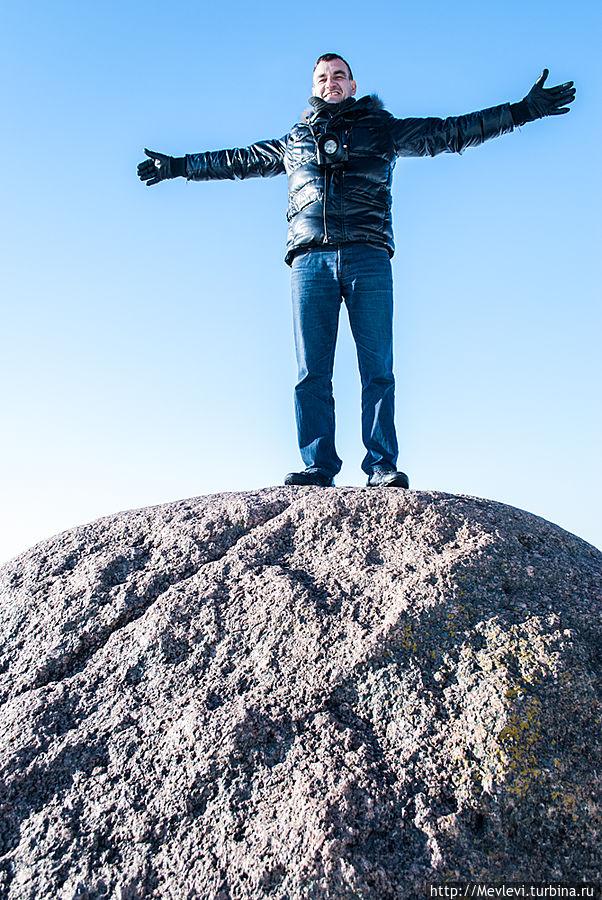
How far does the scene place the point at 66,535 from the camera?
3.58m

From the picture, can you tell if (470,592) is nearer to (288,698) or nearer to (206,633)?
(288,698)

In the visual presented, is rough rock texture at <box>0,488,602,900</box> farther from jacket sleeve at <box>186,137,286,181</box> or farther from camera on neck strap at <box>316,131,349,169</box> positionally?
jacket sleeve at <box>186,137,286,181</box>

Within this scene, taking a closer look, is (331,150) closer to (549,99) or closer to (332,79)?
(332,79)

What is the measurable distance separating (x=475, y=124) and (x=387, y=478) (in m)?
2.39

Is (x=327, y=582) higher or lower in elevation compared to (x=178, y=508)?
lower

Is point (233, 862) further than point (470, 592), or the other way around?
point (470, 592)

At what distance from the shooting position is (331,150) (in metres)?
4.66

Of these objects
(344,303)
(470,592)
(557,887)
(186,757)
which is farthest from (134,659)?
(344,303)

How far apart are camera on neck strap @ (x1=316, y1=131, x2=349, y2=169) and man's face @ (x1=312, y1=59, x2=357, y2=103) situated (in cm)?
34

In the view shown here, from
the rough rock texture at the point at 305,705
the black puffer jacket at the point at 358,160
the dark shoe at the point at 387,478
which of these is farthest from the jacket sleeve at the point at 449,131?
the rough rock texture at the point at 305,705

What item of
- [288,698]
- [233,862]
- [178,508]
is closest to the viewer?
[233,862]

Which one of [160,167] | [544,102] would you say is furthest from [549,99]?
A: [160,167]

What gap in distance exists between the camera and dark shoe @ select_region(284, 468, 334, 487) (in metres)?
4.22

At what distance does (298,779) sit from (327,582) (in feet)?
2.81
